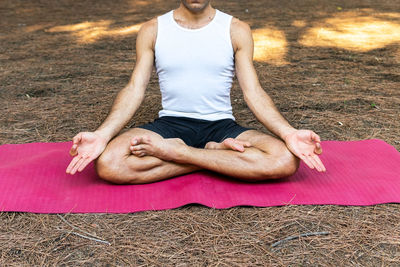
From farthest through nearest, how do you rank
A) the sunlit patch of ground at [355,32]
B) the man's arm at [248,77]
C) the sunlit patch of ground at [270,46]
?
the sunlit patch of ground at [355,32] → the sunlit patch of ground at [270,46] → the man's arm at [248,77]

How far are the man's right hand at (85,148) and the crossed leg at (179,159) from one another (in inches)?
1.8

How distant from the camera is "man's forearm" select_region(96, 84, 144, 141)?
2.49m

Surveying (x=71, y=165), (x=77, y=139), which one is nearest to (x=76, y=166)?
(x=71, y=165)

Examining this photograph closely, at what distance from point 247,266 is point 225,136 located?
Answer: 100 cm

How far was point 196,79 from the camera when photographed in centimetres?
272

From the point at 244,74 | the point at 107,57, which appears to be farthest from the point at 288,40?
the point at 244,74

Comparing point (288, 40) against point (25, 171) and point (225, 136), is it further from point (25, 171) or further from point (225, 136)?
point (25, 171)

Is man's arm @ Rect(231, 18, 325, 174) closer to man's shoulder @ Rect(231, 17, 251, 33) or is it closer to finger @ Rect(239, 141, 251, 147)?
man's shoulder @ Rect(231, 17, 251, 33)

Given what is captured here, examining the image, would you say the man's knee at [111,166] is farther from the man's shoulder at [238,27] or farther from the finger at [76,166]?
the man's shoulder at [238,27]

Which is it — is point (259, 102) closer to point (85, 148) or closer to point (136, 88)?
point (136, 88)

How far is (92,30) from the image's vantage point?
7.72 m

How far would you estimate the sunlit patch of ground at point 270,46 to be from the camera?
5758 millimetres

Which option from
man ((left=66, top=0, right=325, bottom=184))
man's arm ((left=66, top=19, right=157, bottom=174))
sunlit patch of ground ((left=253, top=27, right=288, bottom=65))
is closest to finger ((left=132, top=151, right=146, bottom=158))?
man ((left=66, top=0, right=325, bottom=184))

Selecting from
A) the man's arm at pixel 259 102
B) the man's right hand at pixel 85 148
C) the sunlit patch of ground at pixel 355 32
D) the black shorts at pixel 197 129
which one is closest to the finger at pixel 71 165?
the man's right hand at pixel 85 148
